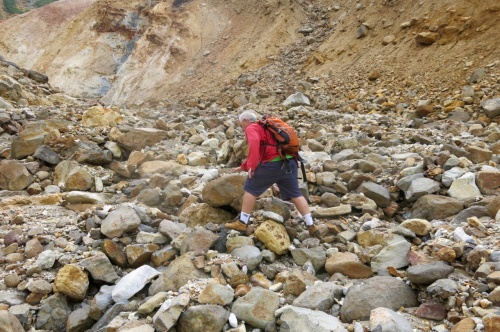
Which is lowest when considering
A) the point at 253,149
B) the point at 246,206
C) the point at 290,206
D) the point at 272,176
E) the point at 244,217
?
the point at 290,206

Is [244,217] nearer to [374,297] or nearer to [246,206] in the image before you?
[246,206]

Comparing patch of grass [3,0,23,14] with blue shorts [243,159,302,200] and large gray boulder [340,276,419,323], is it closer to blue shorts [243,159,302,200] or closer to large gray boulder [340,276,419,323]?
blue shorts [243,159,302,200]

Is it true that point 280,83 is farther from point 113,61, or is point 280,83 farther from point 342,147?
point 113,61

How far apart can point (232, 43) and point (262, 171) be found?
59.0ft

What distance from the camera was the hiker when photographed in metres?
4.45

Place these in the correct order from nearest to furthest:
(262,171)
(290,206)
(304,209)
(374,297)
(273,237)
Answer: (374,297) → (273,237) → (262,171) → (304,209) → (290,206)

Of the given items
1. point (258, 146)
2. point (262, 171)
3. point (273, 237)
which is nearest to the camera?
point (273, 237)

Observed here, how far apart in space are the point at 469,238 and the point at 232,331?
2250 mm

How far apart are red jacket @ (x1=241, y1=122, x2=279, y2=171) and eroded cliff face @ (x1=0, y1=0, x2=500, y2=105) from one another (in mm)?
9179

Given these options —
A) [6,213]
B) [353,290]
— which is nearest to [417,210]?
[353,290]

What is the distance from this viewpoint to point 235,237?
4.34 metres

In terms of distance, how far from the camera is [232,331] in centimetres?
302

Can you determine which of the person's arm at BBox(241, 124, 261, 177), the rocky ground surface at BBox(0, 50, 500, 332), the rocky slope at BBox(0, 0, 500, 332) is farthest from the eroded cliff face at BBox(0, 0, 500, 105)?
the person's arm at BBox(241, 124, 261, 177)

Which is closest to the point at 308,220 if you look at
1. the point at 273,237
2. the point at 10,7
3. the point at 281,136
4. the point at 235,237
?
the point at 273,237
